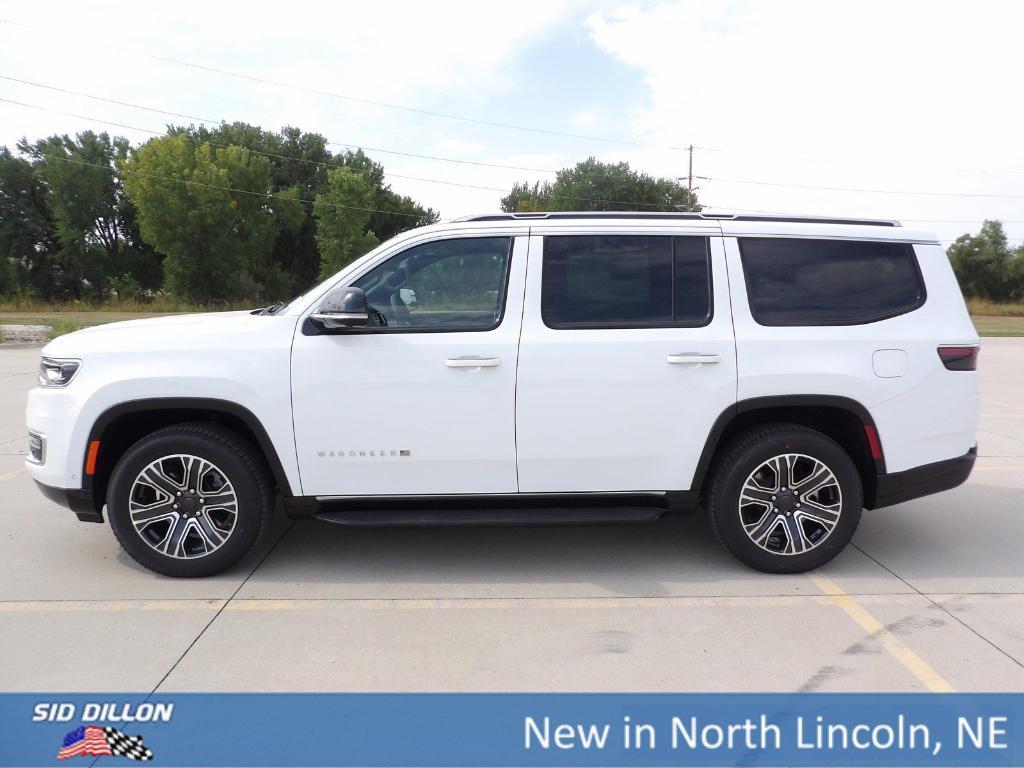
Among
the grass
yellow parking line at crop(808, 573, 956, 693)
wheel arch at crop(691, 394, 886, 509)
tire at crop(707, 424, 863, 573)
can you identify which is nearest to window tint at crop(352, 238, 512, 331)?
wheel arch at crop(691, 394, 886, 509)

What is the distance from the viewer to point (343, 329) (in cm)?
408

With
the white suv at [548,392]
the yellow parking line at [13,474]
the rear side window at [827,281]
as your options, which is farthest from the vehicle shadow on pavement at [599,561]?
the yellow parking line at [13,474]

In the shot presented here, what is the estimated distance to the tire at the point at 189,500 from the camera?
4.12 m

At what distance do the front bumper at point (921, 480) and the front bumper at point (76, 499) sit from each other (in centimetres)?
446

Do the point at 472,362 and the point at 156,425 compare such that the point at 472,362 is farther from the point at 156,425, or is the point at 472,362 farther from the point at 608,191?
the point at 608,191

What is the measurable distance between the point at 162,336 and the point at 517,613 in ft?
8.02

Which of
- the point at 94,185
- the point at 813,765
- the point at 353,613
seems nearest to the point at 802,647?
the point at 813,765

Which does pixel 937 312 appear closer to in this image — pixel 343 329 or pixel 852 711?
pixel 852 711

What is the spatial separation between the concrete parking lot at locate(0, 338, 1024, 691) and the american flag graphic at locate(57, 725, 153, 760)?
284 millimetres

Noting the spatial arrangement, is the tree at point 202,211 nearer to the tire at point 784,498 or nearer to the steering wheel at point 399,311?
the steering wheel at point 399,311

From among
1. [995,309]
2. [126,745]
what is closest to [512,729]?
[126,745]

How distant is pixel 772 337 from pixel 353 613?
271cm

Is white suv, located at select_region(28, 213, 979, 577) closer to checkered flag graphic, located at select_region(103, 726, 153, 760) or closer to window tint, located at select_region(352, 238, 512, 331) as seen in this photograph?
window tint, located at select_region(352, 238, 512, 331)

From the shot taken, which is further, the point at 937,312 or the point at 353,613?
the point at 937,312
